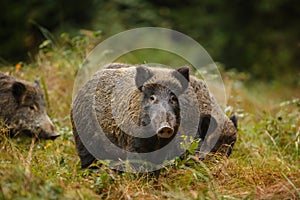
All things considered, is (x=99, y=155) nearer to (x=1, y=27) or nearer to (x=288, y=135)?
(x=288, y=135)

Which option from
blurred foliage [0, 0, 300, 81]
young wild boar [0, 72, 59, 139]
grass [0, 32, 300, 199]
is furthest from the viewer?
blurred foliage [0, 0, 300, 81]

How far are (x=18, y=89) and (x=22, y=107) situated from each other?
250 millimetres

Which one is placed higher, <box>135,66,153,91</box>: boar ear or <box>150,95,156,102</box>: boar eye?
<box>135,66,153,91</box>: boar ear

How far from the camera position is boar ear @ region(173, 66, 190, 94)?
14.7ft

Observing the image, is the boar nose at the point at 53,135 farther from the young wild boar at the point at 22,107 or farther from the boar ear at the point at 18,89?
the boar ear at the point at 18,89

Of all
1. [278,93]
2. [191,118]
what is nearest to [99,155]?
[191,118]

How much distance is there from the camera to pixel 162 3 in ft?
56.1

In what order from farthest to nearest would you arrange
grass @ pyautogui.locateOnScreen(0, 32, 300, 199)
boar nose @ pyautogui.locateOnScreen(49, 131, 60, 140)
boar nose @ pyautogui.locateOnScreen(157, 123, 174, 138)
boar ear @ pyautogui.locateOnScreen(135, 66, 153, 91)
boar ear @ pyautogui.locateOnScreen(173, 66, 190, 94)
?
boar nose @ pyautogui.locateOnScreen(49, 131, 60, 140) → boar ear @ pyautogui.locateOnScreen(173, 66, 190, 94) → boar ear @ pyautogui.locateOnScreen(135, 66, 153, 91) → boar nose @ pyautogui.locateOnScreen(157, 123, 174, 138) → grass @ pyautogui.locateOnScreen(0, 32, 300, 199)

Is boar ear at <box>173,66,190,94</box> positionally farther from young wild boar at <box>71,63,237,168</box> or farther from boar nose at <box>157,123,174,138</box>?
boar nose at <box>157,123,174,138</box>

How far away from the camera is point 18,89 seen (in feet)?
20.9

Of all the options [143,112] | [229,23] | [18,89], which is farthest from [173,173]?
[229,23]

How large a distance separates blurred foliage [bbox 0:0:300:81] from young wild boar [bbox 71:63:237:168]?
8774mm

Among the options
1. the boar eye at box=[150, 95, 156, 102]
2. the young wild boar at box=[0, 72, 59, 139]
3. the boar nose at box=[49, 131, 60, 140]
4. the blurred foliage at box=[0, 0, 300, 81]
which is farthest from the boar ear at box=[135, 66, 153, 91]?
the blurred foliage at box=[0, 0, 300, 81]

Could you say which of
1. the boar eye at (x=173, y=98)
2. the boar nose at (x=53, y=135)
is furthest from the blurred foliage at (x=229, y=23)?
the boar eye at (x=173, y=98)
